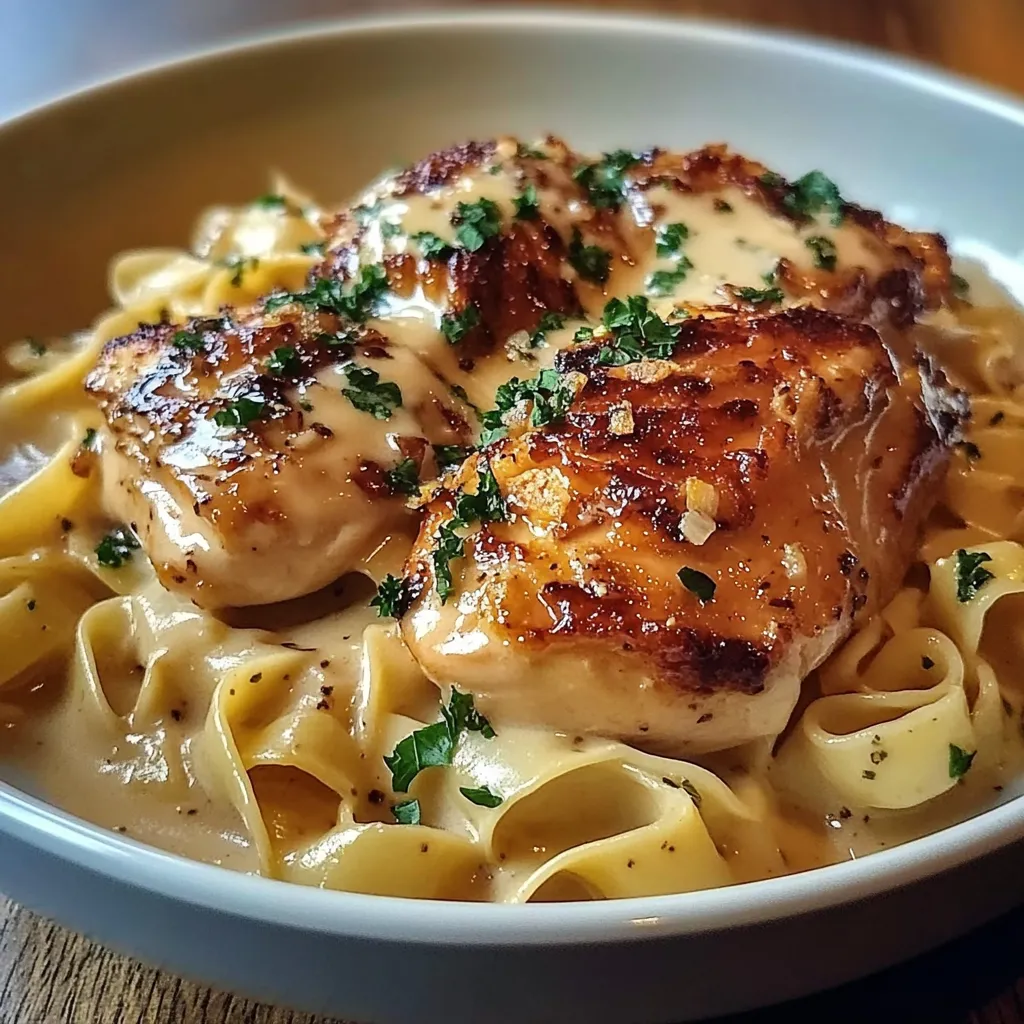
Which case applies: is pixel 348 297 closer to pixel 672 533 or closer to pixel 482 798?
pixel 672 533

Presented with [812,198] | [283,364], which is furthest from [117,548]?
[812,198]

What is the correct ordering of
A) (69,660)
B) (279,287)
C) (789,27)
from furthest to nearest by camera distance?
(789,27)
(279,287)
(69,660)

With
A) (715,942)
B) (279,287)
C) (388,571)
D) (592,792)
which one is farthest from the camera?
(279,287)

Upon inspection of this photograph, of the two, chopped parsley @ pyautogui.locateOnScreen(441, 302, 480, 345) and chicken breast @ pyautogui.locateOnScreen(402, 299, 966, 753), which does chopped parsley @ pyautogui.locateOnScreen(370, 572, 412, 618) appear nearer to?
chicken breast @ pyautogui.locateOnScreen(402, 299, 966, 753)

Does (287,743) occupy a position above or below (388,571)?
below

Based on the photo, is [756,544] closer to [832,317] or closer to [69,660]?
[832,317]

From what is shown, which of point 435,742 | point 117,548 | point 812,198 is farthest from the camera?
point 812,198

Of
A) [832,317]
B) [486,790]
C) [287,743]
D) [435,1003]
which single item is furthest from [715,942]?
[832,317]

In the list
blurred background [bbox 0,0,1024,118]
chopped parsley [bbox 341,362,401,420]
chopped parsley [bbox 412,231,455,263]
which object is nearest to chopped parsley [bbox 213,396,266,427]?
chopped parsley [bbox 341,362,401,420]

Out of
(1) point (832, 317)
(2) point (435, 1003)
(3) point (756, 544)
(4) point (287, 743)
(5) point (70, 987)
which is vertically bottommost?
(5) point (70, 987)
